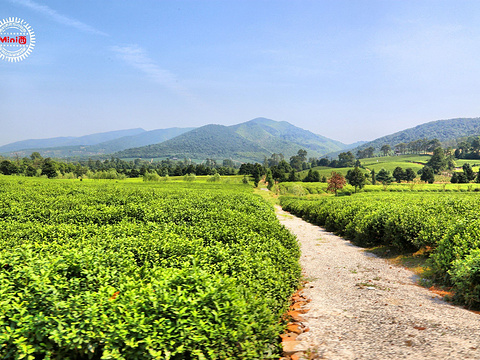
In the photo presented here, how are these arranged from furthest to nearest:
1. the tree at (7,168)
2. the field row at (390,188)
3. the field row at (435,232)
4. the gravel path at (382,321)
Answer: the tree at (7,168), the field row at (390,188), the field row at (435,232), the gravel path at (382,321)

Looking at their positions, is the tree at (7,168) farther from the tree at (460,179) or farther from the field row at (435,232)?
the tree at (460,179)

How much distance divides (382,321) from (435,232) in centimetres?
573

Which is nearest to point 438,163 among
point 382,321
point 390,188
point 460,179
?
point 460,179

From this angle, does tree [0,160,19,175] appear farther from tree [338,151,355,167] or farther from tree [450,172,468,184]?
tree [338,151,355,167]

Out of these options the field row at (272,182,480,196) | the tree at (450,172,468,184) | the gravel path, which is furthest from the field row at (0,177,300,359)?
the tree at (450,172,468,184)

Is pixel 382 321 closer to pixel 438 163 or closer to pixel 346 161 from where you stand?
pixel 438 163

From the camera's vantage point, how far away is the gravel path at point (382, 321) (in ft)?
12.1

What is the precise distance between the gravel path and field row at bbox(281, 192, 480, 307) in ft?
2.18

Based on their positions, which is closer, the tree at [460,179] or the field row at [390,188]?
the field row at [390,188]

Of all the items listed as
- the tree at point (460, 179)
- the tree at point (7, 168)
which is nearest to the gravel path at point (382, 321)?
the tree at point (460, 179)

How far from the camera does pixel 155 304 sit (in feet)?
10.6

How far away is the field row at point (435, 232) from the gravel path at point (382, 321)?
26.1 inches

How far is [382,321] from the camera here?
460cm

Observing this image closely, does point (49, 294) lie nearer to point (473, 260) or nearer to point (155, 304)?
point (155, 304)
